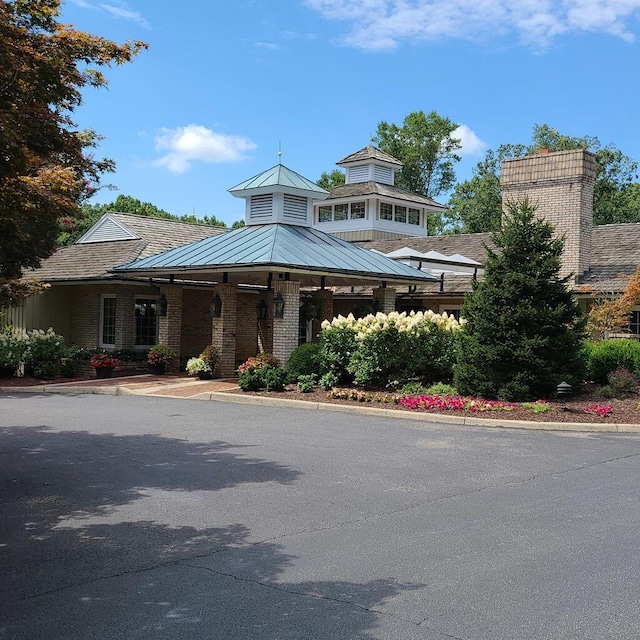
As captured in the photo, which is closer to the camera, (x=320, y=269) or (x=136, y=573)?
(x=136, y=573)

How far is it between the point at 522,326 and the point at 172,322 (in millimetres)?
11555

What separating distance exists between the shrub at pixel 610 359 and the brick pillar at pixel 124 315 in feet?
48.3

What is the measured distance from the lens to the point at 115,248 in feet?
88.8

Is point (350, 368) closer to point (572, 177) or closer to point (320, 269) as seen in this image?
point (320, 269)

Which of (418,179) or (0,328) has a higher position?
(418,179)

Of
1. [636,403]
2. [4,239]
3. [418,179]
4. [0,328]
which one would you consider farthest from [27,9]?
[418,179]

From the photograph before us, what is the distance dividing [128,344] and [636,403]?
53.4 ft

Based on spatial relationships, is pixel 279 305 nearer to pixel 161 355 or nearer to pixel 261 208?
pixel 261 208

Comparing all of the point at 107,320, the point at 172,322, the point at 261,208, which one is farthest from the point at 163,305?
the point at 261,208

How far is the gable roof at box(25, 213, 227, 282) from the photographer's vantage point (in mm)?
25172

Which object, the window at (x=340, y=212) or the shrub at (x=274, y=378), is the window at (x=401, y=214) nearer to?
the window at (x=340, y=212)

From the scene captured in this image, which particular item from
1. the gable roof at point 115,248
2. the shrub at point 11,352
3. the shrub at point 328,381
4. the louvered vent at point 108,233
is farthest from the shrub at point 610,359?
the louvered vent at point 108,233

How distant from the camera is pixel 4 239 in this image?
756cm

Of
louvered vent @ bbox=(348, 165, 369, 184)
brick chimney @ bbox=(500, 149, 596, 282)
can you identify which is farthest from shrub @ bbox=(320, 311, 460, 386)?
louvered vent @ bbox=(348, 165, 369, 184)
